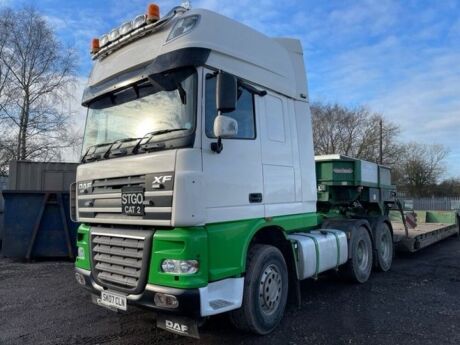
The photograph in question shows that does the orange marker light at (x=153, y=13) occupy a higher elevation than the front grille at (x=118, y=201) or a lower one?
higher

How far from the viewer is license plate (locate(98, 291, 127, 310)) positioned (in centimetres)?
429

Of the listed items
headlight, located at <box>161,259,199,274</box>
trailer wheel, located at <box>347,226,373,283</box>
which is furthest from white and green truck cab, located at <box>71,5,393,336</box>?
trailer wheel, located at <box>347,226,373,283</box>

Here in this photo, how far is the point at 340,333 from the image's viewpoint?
16.3 ft

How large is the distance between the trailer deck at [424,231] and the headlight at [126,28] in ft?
25.4

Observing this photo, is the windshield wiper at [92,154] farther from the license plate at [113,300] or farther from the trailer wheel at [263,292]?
the trailer wheel at [263,292]

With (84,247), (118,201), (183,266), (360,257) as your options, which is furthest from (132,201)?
(360,257)

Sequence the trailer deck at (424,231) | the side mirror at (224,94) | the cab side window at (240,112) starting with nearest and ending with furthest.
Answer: the side mirror at (224,94)
the cab side window at (240,112)
the trailer deck at (424,231)

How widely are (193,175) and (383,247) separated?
20.2 ft

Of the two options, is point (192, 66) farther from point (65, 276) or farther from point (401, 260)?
point (401, 260)

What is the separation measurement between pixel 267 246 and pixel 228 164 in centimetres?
121

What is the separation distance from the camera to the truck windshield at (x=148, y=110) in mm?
4176

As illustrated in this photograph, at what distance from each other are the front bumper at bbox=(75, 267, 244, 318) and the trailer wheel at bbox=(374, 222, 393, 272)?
492 centimetres

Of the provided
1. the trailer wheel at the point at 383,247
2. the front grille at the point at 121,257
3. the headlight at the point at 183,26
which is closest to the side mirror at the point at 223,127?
the headlight at the point at 183,26

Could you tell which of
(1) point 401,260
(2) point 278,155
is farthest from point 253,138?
(1) point 401,260
